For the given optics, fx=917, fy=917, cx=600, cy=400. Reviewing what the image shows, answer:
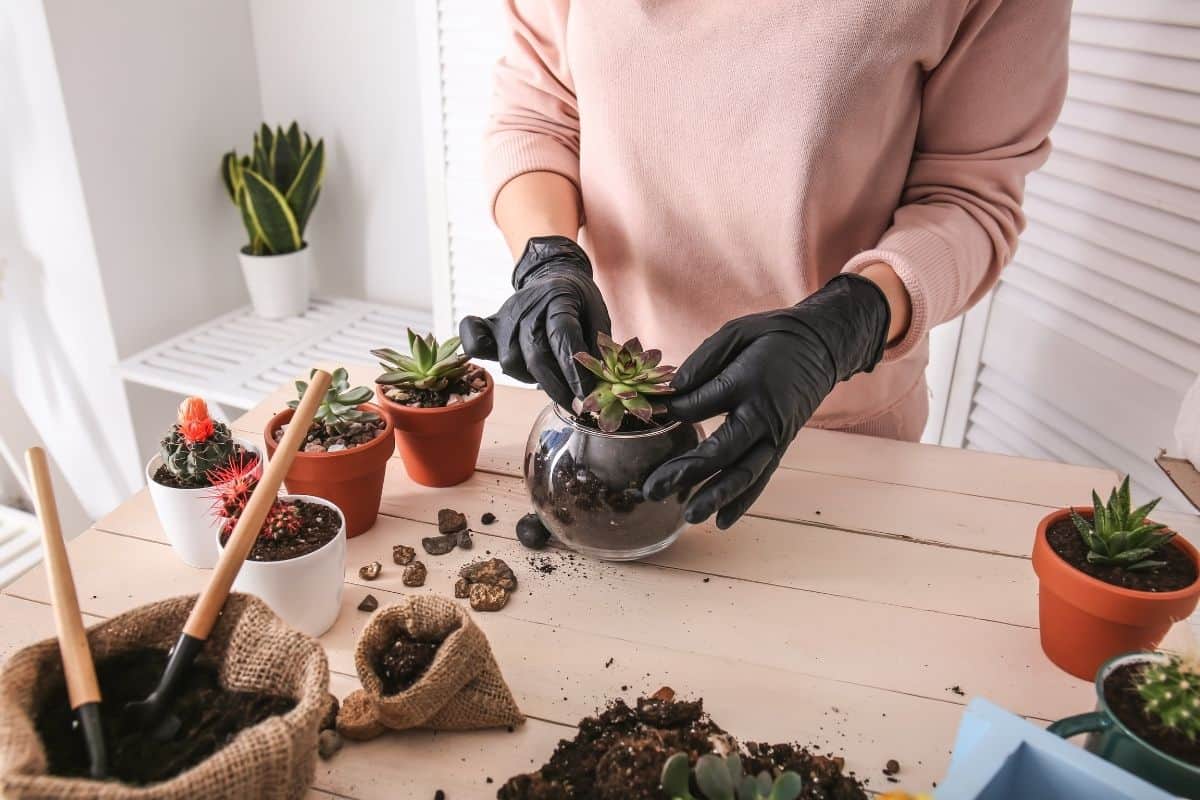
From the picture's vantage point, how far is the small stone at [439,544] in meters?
Answer: 0.99

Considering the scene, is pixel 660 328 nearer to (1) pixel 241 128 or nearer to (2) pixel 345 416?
(2) pixel 345 416

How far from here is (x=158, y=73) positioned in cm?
213

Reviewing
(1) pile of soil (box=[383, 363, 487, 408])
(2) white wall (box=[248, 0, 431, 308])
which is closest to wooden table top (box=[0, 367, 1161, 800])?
(1) pile of soil (box=[383, 363, 487, 408])

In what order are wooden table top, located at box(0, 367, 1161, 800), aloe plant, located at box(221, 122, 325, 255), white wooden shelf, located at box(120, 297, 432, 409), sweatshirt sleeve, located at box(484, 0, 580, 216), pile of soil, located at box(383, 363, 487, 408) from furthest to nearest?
aloe plant, located at box(221, 122, 325, 255), white wooden shelf, located at box(120, 297, 432, 409), sweatshirt sleeve, located at box(484, 0, 580, 216), pile of soil, located at box(383, 363, 487, 408), wooden table top, located at box(0, 367, 1161, 800)

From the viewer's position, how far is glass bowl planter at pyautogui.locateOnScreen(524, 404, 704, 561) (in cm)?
91

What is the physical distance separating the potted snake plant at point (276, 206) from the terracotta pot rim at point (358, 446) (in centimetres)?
133

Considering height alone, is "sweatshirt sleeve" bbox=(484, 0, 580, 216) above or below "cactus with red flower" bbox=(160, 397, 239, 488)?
above

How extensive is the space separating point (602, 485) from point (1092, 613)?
45 cm

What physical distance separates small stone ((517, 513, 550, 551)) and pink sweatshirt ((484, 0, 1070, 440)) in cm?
40

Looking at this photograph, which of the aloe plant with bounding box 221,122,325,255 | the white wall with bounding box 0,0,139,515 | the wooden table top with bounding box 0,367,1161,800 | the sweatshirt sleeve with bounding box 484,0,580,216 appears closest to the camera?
the wooden table top with bounding box 0,367,1161,800

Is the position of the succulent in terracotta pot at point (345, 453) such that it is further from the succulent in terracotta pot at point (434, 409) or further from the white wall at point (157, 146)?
the white wall at point (157, 146)

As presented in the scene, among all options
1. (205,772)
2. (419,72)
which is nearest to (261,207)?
(419,72)

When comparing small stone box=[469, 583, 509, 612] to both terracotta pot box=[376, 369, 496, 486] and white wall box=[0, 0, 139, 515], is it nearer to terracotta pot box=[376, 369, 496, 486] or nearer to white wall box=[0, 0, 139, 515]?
terracotta pot box=[376, 369, 496, 486]

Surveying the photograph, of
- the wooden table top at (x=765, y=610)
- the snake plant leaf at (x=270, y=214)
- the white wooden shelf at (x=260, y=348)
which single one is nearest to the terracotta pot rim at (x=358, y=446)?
the wooden table top at (x=765, y=610)
